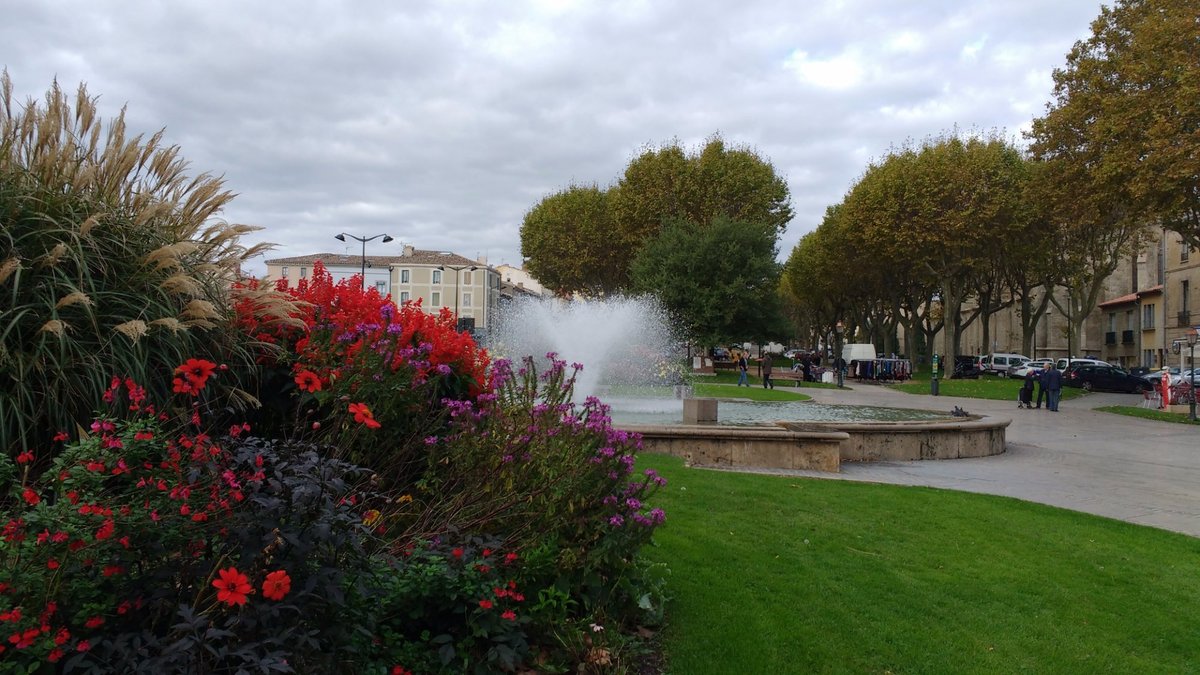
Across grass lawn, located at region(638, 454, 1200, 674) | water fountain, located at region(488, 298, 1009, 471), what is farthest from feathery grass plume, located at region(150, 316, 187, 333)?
water fountain, located at region(488, 298, 1009, 471)

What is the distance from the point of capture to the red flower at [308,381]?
9.24ft

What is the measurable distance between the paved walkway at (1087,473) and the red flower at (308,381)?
7.53 metres

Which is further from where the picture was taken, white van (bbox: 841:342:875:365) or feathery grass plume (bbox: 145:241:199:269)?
white van (bbox: 841:342:875:365)

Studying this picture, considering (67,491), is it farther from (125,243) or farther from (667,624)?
(667,624)

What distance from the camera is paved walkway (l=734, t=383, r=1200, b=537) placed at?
8.77m

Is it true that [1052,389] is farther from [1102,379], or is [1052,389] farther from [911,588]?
[911,588]

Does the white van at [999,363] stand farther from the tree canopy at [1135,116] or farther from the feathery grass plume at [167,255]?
the feathery grass plume at [167,255]

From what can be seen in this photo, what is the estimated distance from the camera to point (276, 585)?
6.33 feet

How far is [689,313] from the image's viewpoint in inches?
1512

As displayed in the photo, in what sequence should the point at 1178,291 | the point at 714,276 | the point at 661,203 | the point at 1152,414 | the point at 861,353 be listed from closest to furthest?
the point at 1152,414, the point at 714,276, the point at 661,203, the point at 1178,291, the point at 861,353

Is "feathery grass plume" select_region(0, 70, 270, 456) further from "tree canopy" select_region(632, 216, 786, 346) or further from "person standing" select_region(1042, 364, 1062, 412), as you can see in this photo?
"tree canopy" select_region(632, 216, 786, 346)

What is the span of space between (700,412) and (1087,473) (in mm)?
5699

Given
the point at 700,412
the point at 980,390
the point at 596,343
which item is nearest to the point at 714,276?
the point at 980,390

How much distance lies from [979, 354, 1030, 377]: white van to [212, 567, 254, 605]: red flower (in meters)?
49.8
